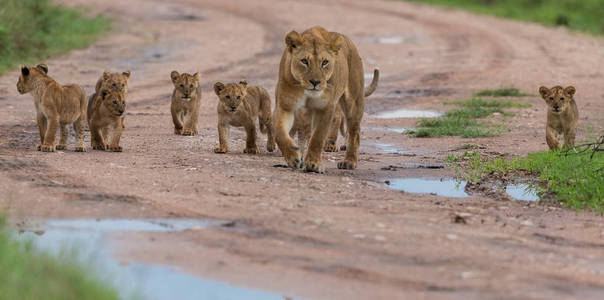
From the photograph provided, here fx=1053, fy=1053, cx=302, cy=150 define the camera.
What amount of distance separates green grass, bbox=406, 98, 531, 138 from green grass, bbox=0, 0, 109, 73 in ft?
25.3

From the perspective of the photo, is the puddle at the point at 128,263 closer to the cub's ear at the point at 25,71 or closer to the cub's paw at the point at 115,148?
the cub's paw at the point at 115,148

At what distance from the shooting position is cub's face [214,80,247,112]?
11211mm

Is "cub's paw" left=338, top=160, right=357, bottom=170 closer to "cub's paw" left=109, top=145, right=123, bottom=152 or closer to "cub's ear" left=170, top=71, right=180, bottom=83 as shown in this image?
"cub's paw" left=109, top=145, right=123, bottom=152

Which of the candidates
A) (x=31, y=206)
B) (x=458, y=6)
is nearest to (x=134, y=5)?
(x=458, y=6)

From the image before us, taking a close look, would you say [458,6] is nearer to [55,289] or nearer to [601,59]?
[601,59]

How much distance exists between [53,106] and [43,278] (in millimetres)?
5066

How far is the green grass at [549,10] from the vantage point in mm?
28547

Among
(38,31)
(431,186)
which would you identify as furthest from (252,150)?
(38,31)

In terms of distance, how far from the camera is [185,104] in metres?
12.5

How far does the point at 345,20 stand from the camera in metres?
28.1

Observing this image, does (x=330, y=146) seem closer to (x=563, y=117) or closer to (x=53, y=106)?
(x=563, y=117)

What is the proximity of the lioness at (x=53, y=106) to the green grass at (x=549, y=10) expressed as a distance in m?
19.0

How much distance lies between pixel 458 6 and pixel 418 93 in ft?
54.1

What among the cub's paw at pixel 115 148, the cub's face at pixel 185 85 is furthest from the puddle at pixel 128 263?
the cub's face at pixel 185 85
